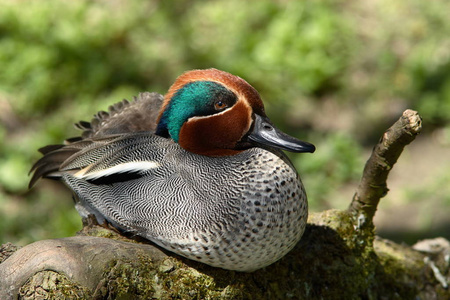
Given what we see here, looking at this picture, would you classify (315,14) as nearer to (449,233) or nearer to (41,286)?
(449,233)

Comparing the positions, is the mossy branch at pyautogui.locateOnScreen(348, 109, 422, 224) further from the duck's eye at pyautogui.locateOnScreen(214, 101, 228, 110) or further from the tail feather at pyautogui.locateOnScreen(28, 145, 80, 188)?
the tail feather at pyautogui.locateOnScreen(28, 145, 80, 188)

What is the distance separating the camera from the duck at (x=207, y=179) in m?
2.04

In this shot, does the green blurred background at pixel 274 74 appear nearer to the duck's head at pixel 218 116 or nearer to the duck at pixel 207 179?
the duck at pixel 207 179

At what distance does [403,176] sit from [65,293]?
3.18m

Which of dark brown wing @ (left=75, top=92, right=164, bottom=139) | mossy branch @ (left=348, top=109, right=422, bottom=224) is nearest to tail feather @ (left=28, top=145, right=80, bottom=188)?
dark brown wing @ (left=75, top=92, right=164, bottom=139)

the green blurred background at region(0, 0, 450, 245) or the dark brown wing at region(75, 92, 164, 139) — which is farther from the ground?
the green blurred background at region(0, 0, 450, 245)

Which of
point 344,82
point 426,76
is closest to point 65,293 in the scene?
point 344,82

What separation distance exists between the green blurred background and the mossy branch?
1528 mm

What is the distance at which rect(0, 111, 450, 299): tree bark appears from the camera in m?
1.88

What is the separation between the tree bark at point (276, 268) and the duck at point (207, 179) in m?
0.10

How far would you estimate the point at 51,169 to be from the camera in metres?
2.66

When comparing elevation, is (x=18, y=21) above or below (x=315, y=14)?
below

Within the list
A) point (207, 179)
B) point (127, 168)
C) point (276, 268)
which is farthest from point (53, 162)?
point (276, 268)

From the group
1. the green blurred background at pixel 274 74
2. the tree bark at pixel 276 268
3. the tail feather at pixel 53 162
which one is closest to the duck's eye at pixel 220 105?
the tree bark at pixel 276 268
